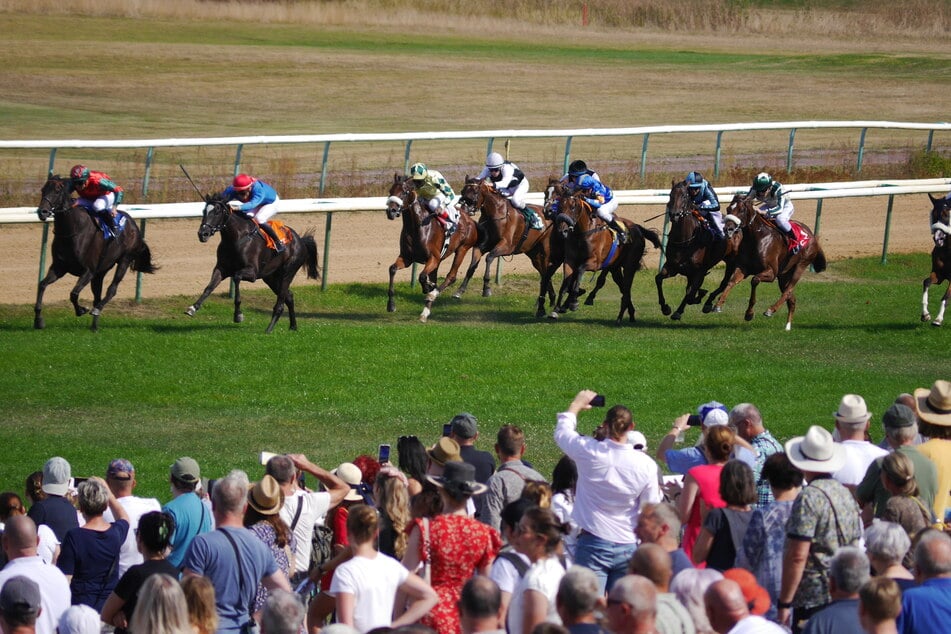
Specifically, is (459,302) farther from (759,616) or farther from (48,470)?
(759,616)

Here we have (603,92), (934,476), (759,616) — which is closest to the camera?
(759,616)

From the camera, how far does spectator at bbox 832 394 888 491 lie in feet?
24.9

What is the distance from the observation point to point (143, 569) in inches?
239

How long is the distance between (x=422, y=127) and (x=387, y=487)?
27853mm

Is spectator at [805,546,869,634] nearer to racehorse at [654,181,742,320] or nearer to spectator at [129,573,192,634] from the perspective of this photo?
spectator at [129,573,192,634]

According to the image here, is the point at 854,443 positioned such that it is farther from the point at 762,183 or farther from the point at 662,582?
the point at 762,183

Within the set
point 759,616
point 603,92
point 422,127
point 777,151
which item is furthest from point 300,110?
point 759,616

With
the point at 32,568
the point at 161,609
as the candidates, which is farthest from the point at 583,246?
the point at 161,609

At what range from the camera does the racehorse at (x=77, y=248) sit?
1653 centimetres

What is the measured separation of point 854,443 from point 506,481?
6.27 ft

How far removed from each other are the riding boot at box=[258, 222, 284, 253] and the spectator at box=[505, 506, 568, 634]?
38.9 feet

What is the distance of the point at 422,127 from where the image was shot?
112 ft

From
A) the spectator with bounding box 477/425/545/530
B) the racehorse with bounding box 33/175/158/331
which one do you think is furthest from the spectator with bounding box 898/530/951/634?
the racehorse with bounding box 33/175/158/331

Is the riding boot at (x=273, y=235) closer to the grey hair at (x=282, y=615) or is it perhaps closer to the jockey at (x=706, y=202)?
the jockey at (x=706, y=202)
